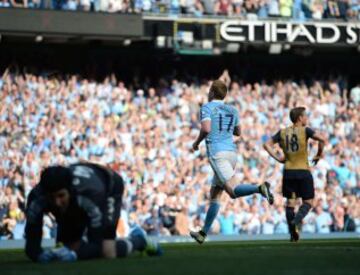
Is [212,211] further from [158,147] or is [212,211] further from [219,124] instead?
[158,147]

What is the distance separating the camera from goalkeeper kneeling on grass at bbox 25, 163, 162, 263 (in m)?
9.89

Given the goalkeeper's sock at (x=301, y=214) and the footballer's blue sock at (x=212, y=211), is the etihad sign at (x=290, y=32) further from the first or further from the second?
the footballer's blue sock at (x=212, y=211)

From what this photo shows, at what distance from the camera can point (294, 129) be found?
1614 centimetres

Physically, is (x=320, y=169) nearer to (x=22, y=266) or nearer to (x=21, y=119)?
(x=21, y=119)

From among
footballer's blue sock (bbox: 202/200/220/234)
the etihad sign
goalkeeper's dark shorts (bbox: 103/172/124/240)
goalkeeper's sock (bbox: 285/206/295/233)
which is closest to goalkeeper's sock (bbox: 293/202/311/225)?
goalkeeper's sock (bbox: 285/206/295/233)

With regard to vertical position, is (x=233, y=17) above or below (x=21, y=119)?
above

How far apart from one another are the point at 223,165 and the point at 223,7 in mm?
16388

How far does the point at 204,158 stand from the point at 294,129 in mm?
11814

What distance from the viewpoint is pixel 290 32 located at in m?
31.1

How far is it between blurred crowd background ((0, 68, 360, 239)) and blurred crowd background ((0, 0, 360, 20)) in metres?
1.90

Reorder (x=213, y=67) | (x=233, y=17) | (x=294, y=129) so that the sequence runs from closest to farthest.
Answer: (x=294, y=129)
(x=233, y=17)
(x=213, y=67)

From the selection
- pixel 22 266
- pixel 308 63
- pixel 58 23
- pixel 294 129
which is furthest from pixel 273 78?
pixel 22 266

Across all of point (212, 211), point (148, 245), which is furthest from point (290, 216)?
point (148, 245)

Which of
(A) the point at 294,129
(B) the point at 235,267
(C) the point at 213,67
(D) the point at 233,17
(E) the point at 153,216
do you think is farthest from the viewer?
(C) the point at 213,67
